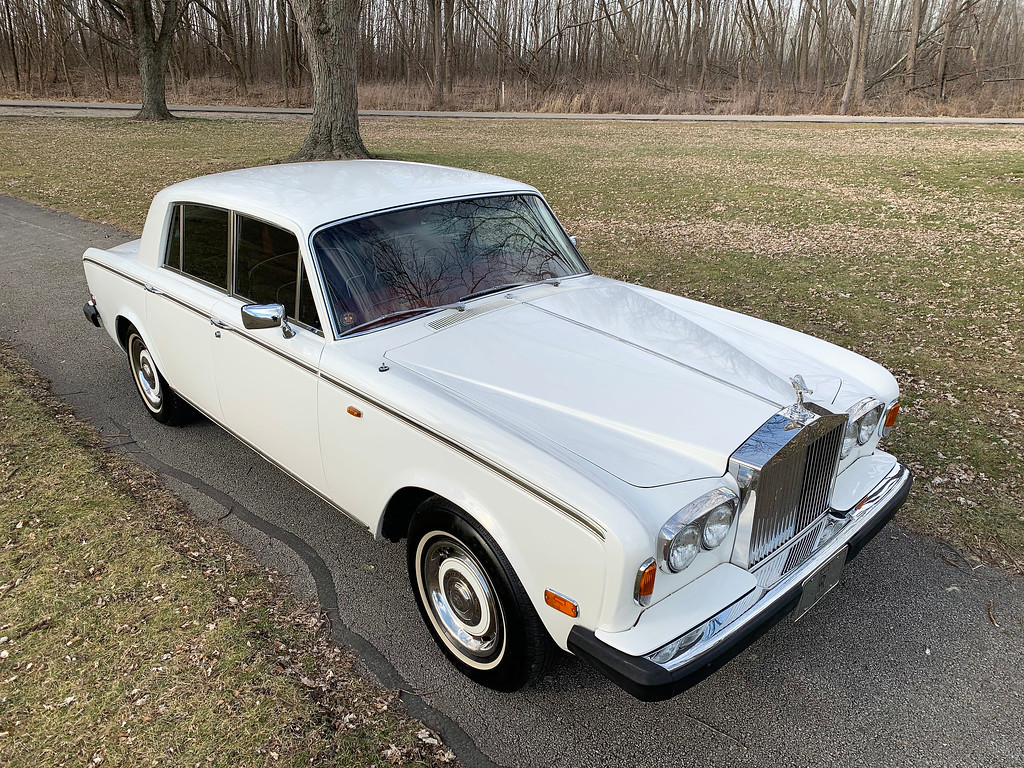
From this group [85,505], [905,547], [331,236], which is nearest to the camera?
[331,236]

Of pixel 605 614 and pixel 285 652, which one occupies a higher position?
pixel 605 614

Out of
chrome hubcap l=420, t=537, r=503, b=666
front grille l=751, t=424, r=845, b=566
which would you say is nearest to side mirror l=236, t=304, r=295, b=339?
chrome hubcap l=420, t=537, r=503, b=666

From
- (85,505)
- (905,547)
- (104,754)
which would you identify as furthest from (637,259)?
(104,754)

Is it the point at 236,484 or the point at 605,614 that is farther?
the point at 236,484

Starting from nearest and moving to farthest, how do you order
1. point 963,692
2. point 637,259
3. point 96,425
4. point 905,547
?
1. point 963,692
2. point 905,547
3. point 96,425
4. point 637,259

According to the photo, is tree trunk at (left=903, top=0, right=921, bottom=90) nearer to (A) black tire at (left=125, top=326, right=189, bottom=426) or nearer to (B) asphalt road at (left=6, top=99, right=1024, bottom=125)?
(B) asphalt road at (left=6, top=99, right=1024, bottom=125)

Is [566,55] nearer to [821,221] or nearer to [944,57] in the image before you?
[944,57]

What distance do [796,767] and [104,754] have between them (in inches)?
94.0

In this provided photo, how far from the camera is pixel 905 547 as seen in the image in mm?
3711

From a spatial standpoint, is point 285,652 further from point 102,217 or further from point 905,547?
point 102,217

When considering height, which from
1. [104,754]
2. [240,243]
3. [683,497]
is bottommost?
[104,754]

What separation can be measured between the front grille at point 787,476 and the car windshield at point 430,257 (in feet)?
5.34

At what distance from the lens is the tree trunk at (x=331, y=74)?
47.1ft

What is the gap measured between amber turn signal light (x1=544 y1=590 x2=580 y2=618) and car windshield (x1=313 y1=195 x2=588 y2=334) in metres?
1.51
